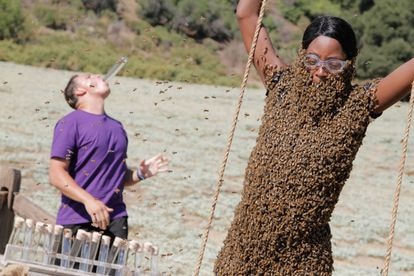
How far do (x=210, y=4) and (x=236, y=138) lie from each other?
108ft

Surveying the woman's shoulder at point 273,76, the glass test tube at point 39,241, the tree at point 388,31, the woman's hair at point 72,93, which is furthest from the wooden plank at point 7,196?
the tree at point 388,31

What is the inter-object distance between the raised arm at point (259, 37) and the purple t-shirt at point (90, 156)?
1.33 metres

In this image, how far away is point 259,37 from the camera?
4145mm

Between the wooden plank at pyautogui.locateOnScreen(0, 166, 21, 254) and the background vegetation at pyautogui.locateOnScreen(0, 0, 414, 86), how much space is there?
30140mm

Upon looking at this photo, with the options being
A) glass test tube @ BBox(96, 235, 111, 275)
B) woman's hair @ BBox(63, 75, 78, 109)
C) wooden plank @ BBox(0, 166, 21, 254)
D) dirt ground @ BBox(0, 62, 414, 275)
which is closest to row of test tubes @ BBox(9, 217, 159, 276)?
glass test tube @ BBox(96, 235, 111, 275)

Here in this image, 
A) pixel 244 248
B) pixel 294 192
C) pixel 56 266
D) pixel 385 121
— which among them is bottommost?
pixel 56 266

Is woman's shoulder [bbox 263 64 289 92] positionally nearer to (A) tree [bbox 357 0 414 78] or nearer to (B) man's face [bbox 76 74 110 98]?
(B) man's face [bbox 76 74 110 98]

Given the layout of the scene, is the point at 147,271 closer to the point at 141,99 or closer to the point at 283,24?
the point at 141,99

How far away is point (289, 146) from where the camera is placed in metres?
3.86

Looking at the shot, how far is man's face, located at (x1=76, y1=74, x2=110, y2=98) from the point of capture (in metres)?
5.45

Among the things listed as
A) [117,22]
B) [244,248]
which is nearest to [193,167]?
[244,248]

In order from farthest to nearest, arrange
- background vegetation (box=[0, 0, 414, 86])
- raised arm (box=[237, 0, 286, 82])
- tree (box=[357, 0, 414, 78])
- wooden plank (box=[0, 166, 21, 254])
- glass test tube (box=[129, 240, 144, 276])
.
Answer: tree (box=[357, 0, 414, 78]) < background vegetation (box=[0, 0, 414, 86]) < wooden plank (box=[0, 166, 21, 254]) < glass test tube (box=[129, 240, 144, 276]) < raised arm (box=[237, 0, 286, 82])

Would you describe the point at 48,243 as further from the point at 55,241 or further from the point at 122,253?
the point at 122,253

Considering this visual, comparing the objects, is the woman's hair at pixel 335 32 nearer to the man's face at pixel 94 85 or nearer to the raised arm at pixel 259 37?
the raised arm at pixel 259 37
